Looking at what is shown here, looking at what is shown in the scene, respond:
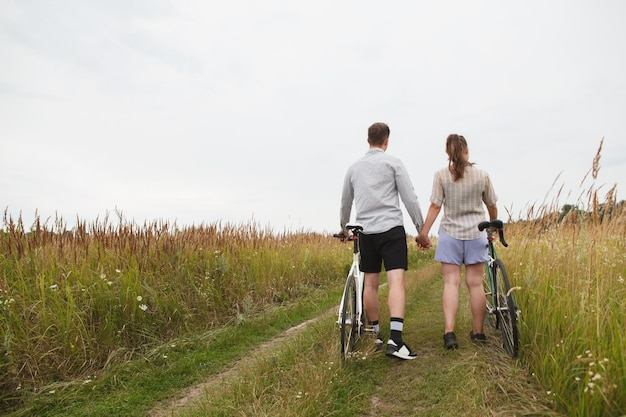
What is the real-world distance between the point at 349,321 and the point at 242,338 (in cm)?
227

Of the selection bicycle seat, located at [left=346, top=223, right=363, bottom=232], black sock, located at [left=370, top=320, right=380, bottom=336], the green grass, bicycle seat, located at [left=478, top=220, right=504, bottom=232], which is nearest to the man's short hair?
bicycle seat, located at [left=346, top=223, right=363, bottom=232]

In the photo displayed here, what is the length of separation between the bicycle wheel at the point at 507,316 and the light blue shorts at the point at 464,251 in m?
0.19

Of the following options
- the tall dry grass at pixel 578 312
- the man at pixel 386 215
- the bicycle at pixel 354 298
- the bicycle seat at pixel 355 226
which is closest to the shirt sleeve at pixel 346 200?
the man at pixel 386 215

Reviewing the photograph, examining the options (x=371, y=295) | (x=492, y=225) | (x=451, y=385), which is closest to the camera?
(x=451, y=385)

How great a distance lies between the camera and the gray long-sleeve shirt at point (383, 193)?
4883mm

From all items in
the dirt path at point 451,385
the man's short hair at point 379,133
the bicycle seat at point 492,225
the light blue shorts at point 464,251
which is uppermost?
the man's short hair at point 379,133

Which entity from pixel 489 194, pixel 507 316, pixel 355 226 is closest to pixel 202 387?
pixel 355 226

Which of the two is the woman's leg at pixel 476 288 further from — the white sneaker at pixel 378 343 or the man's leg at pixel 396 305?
the white sneaker at pixel 378 343

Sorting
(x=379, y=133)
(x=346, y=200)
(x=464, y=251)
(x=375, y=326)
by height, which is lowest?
(x=375, y=326)

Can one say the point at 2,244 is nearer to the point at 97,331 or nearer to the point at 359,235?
the point at 97,331

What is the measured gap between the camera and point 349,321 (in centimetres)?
476

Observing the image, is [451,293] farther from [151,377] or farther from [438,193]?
[151,377]

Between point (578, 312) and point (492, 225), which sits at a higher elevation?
point (492, 225)

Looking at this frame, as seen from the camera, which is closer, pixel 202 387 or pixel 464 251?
pixel 202 387
